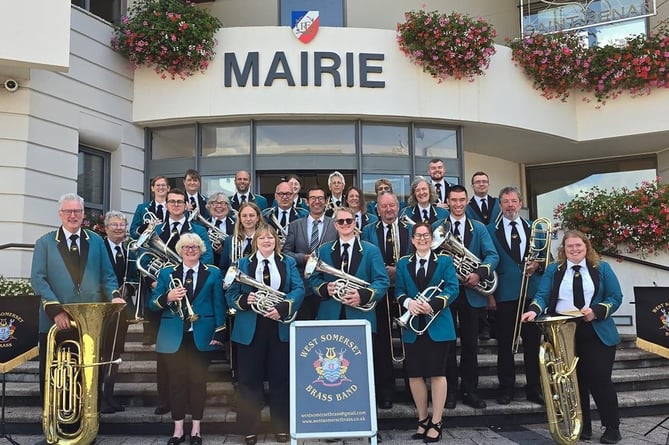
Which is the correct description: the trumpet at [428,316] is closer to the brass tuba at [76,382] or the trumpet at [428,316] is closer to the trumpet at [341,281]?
the trumpet at [341,281]

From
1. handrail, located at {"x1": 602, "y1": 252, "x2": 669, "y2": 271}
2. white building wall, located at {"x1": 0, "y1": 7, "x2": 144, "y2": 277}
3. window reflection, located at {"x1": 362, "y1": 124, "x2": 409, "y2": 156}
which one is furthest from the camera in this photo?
window reflection, located at {"x1": 362, "y1": 124, "x2": 409, "y2": 156}

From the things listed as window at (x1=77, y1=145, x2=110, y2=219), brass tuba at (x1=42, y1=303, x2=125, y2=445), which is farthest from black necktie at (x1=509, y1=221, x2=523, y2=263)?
window at (x1=77, y1=145, x2=110, y2=219)

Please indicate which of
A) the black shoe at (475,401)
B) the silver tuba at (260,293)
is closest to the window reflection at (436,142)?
the black shoe at (475,401)

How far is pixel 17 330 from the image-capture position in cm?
466

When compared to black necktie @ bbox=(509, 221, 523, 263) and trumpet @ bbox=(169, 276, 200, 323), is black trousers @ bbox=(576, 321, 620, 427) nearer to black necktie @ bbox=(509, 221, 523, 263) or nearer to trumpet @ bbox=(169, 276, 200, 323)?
black necktie @ bbox=(509, 221, 523, 263)

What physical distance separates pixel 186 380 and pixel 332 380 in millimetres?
1219

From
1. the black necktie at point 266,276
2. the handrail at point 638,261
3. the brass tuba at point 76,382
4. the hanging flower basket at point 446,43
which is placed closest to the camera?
the brass tuba at point 76,382

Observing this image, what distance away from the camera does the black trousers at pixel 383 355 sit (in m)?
5.15

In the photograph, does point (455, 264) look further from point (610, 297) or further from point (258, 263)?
point (258, 263)

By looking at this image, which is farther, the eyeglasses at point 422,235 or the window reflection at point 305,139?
the window reflection at point 305,139

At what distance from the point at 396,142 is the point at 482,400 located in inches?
203

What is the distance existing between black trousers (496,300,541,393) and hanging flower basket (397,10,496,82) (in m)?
4.86

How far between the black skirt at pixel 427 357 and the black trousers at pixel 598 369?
1.18 metres

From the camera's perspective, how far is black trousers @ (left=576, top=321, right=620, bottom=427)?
15.3 feet
